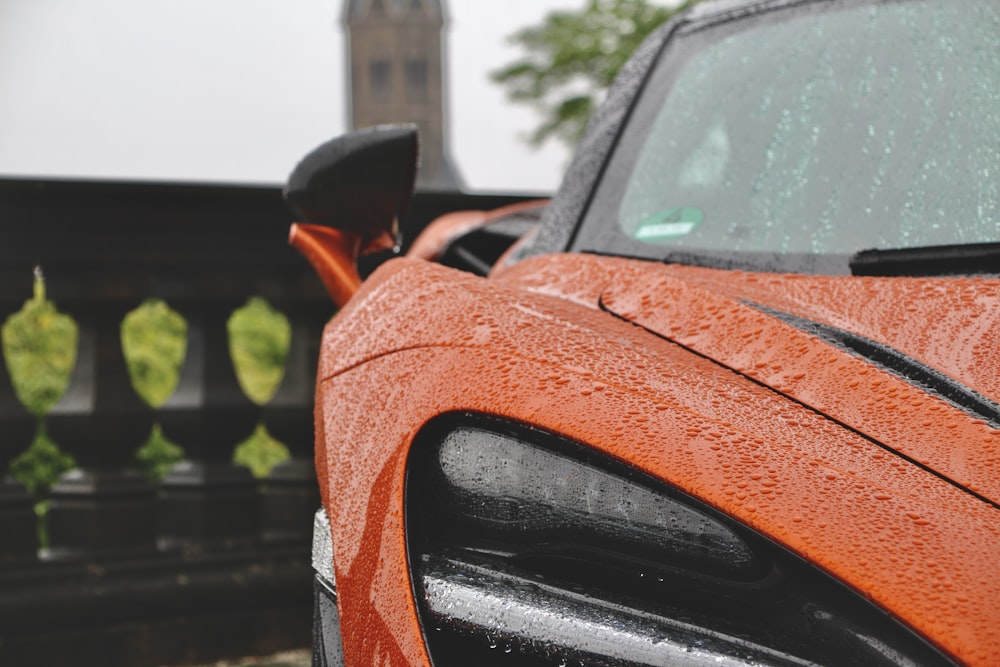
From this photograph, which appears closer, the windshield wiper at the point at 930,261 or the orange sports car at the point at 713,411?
the orange sports car at the point at 713,411

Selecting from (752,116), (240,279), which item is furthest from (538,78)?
(752,116)

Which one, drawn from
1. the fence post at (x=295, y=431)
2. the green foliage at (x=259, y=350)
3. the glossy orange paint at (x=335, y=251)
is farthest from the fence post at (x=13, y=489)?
the green foliage at (x=259, y=350)

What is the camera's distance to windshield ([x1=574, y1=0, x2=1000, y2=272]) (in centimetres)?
139

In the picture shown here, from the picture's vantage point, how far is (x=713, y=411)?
36.8 inches

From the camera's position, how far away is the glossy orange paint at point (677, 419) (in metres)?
0.79

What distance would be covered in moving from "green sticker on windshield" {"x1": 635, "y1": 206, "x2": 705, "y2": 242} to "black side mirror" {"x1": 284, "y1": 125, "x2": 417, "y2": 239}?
38cm

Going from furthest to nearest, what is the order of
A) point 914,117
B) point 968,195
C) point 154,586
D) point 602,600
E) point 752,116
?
point 154,586
point 752,116
point 914,117
point 968,195
point 602,600

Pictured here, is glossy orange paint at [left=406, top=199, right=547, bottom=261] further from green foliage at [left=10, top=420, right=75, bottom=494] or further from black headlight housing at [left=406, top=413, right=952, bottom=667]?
green foliage at [left=10, top=420, right=75, bottom=494]

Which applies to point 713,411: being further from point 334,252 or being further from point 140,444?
point 140,444

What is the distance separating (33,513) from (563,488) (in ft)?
10.1

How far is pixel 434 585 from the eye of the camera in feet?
3.26

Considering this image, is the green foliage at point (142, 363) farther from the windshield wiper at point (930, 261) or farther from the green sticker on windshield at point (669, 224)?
the windshield wiper at point (930, 261)

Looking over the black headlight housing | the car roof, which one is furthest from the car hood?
the car roof

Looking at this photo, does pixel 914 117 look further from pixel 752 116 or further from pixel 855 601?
pixel 855 601
